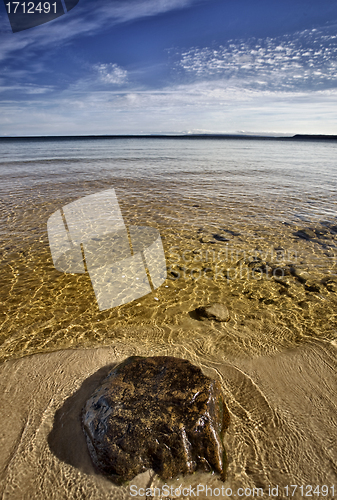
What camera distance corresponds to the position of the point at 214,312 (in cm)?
447

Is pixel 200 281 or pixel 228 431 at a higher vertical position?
pixel 228 431

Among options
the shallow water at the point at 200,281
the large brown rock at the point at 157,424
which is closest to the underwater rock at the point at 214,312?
the shallow water at the point at 200,281

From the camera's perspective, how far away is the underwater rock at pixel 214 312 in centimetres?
439

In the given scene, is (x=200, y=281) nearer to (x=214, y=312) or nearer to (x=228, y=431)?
(x=214, y=312)

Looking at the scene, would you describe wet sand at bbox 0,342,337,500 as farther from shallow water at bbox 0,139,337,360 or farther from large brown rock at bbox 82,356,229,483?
shallow water at bbox 0,139,337,360

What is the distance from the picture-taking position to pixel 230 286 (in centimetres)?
529

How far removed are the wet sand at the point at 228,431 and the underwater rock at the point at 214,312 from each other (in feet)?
2.77

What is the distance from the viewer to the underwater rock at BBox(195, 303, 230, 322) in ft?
14.4

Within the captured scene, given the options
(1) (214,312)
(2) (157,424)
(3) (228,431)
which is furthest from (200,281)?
(2) (157,424)

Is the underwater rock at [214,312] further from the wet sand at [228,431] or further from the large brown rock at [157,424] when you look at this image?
the large brown rock at [157,424]

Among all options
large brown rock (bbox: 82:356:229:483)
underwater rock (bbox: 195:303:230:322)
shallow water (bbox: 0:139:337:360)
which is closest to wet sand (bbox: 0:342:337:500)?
large brown rock (bbox: 82:356:229:483)

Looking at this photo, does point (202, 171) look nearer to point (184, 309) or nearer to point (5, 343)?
point (184, 309)

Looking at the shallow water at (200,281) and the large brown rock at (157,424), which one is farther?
the shallow water at (200,281)

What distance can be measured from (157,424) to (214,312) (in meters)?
2.42
